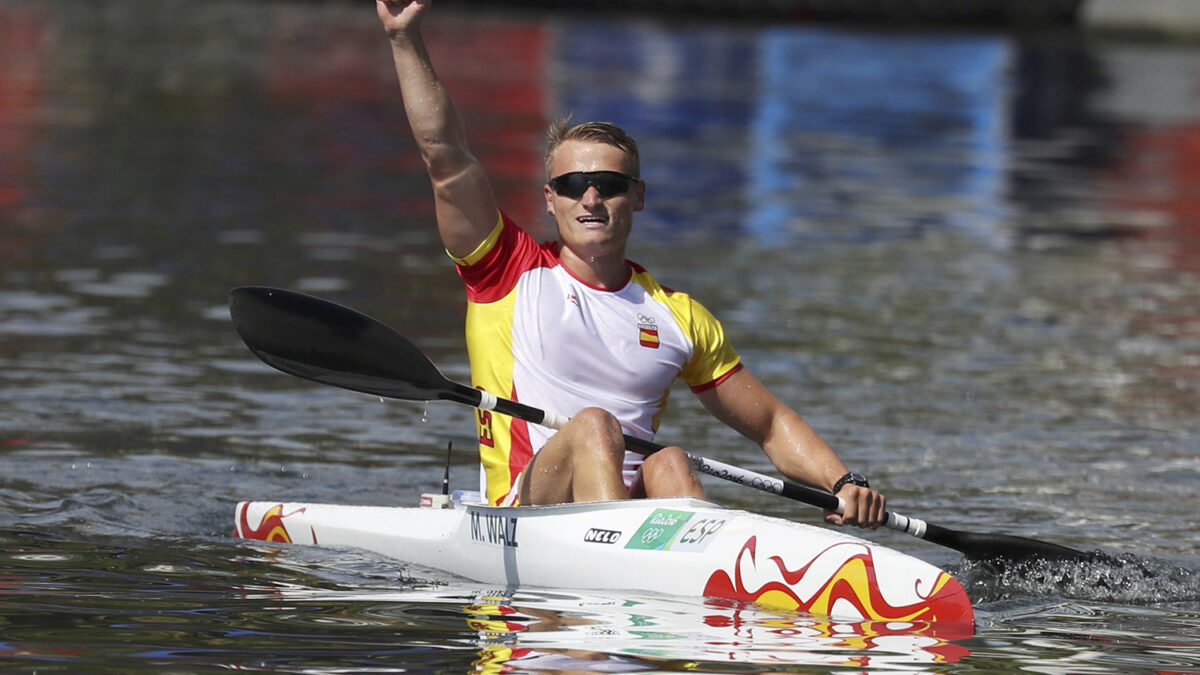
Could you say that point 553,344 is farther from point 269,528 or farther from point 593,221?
point 269,528

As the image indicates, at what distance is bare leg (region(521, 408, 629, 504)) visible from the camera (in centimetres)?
721

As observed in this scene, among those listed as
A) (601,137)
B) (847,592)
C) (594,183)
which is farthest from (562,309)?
(847,592)

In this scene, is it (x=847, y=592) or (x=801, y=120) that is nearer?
(x=847, y=592)

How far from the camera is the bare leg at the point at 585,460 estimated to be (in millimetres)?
7207

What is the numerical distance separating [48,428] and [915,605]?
511 cm

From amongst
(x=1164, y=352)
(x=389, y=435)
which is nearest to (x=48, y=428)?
(x=389, y=435)

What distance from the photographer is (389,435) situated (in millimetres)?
10805

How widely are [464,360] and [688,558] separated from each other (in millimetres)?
5544

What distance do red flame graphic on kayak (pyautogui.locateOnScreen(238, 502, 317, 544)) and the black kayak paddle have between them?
64 centimetres

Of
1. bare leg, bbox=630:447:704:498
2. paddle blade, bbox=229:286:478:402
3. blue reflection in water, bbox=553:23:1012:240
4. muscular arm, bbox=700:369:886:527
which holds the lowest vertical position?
bare leg, bbox=630:447:704:498

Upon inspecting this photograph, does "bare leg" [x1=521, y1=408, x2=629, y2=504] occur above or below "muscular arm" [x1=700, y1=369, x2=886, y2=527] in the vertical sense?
below

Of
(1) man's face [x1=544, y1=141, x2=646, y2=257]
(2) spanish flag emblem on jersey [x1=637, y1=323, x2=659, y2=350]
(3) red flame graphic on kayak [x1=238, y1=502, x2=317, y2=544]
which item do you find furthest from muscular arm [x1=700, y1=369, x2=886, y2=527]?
(3) red flame graphic on kayak [x1=238, y1=502, x2=317, y2=544]

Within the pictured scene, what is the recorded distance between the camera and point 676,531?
709cm

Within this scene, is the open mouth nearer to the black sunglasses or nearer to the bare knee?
the black sunglasses
